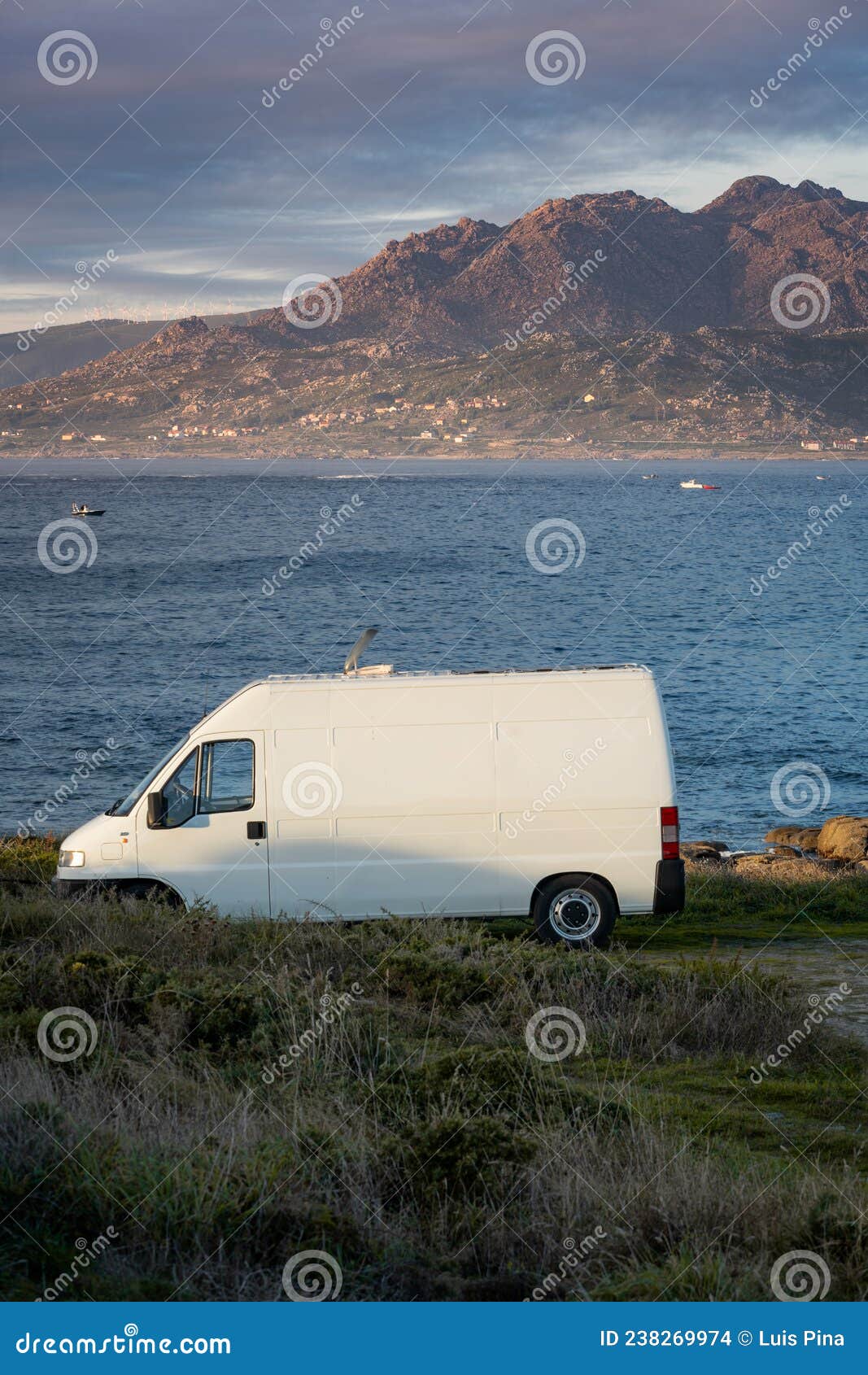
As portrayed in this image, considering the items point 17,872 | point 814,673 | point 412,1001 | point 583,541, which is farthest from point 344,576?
point 412,1001

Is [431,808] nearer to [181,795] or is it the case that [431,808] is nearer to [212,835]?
[212,835]

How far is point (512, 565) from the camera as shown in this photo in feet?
312

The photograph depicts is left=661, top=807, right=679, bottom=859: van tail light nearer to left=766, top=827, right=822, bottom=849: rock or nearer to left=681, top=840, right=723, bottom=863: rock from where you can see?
left=681, top=840, right=723, bottom=863: rock

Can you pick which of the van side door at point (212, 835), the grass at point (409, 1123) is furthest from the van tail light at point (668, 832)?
the van side door at point (212, 835)

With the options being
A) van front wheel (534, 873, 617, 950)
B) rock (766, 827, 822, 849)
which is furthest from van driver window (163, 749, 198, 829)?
rock (766, 827, 822, 849)

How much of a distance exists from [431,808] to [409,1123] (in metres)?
5.98

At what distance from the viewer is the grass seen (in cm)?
564

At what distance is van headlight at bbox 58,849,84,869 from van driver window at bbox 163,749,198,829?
0.91 meters

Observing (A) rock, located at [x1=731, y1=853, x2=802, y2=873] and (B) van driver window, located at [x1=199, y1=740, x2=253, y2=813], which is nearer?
(B) van driver window, located at [x1=199, y1=740, x2=253, y2=813]

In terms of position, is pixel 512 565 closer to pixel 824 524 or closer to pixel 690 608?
pixel 690 608

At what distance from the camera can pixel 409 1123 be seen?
22.1 ft

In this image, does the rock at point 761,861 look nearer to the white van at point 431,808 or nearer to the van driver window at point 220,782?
the white van at point 431,808

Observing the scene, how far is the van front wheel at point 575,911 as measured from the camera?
1265 centimetres

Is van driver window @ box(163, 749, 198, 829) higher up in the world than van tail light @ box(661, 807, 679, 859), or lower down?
higher up
